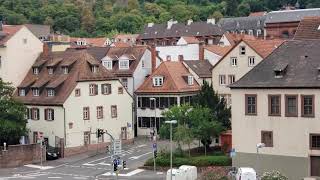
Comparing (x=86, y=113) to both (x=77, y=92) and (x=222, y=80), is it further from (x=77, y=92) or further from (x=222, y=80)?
(x=222, y=80)

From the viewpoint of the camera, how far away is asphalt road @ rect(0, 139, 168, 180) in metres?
74.9

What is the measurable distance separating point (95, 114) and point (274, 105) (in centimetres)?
2926

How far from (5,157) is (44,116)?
941cm

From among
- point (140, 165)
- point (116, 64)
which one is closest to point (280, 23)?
point (116, 64)

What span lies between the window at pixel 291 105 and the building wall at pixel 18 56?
134 feet

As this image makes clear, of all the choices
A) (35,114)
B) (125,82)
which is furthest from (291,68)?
(125,82)

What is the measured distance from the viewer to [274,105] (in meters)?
69.6

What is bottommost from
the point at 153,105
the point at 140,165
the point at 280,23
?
the point at 140,165

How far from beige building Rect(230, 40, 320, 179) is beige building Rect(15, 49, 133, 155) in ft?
79.1

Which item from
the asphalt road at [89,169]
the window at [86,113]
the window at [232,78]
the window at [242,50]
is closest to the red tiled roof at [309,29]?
the window at [242,50]

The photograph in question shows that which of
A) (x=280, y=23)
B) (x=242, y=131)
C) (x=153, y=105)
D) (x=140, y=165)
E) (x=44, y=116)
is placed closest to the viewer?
(x=242, y=131)

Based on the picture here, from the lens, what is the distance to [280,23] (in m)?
178

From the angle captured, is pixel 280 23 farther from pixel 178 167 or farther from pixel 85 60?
pixel 178 167

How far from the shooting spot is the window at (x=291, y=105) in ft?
223
